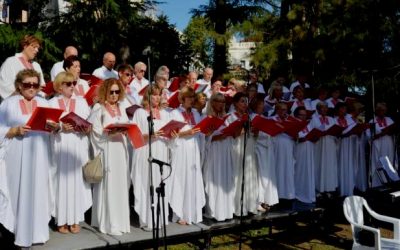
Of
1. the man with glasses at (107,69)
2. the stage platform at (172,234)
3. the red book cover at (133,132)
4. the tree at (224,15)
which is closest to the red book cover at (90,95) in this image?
the red book cover at (133,132)

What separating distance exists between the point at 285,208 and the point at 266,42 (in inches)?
293

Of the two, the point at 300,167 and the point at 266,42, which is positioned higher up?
the point at 266,42

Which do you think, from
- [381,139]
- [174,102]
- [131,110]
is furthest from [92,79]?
[381,139]

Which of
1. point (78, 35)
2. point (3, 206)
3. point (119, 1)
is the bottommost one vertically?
point (3, 206)

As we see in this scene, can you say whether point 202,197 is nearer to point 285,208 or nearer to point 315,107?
point 285,208

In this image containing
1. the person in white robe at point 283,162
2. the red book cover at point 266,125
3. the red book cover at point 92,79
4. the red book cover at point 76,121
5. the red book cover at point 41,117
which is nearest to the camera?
A: the red book cover at point 41,117

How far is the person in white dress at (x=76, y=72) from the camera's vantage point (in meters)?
7.11

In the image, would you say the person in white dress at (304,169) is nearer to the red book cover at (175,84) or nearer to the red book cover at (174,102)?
the red book cover at (175,84)

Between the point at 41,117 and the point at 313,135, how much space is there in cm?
509

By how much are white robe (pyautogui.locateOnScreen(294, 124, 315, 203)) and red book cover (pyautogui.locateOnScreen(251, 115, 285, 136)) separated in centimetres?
138

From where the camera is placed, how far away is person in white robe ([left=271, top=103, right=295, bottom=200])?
8.49 meters

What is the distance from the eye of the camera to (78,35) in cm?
1309

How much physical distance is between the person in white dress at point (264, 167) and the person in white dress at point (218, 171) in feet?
1.97

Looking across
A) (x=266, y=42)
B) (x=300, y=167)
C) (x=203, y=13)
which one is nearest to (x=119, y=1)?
(x=266, y=42)
